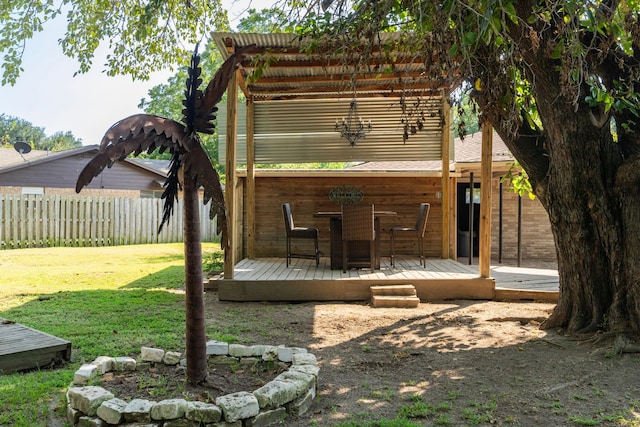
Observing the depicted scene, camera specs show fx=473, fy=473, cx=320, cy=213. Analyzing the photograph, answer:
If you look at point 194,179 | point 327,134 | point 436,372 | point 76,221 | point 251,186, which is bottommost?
point 436,372

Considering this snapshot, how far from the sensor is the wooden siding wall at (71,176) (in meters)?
17.3

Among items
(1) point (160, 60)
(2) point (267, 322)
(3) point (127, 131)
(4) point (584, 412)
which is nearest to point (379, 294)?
(2) point (267, 322)

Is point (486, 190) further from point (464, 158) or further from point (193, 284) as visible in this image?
point (464, 158)

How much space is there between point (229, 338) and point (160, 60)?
6040 mm

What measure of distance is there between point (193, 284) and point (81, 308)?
13.1 feet

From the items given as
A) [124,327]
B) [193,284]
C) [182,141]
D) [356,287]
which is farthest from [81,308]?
[182,141]

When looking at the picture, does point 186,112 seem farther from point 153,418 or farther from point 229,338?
point 229,338

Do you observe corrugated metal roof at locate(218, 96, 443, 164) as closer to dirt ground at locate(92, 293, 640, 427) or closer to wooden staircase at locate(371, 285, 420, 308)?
wooden staircase at locate(371, 285, 420, 308)

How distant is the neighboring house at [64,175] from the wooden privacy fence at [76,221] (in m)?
2.04

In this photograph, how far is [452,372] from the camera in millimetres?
3852

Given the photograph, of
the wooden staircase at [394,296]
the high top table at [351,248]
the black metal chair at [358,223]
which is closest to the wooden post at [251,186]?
the high top table at [351,248]

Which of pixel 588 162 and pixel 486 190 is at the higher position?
pixel 588 162

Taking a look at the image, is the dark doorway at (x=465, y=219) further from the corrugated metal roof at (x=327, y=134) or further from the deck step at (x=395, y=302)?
the deck step at (x=395, y=302)

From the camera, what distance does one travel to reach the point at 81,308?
242 inches
